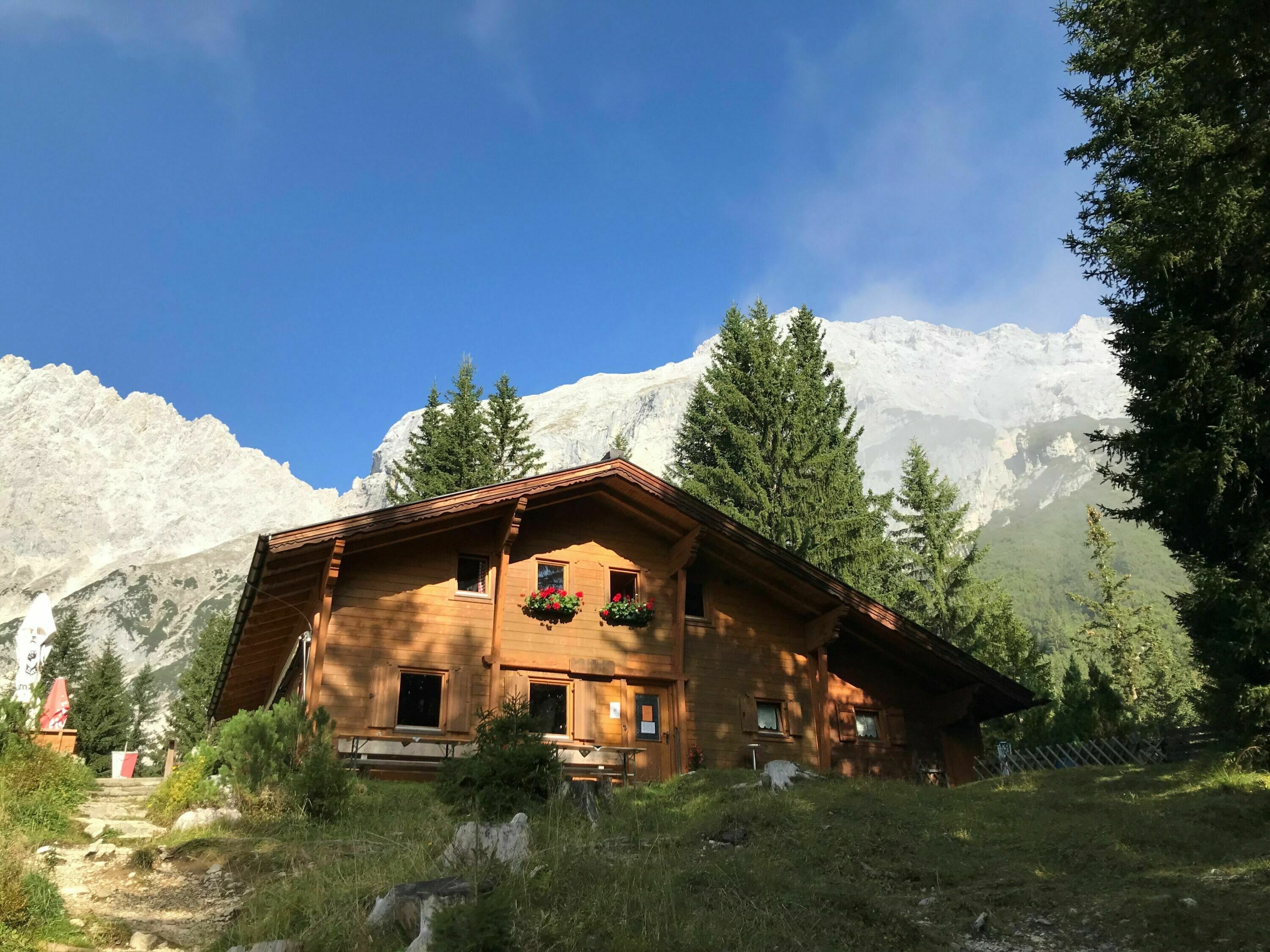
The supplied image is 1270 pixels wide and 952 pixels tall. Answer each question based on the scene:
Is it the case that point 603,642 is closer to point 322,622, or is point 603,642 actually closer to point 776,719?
point 776,719

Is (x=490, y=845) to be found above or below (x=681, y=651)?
below

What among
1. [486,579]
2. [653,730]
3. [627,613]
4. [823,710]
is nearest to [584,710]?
[653,730]

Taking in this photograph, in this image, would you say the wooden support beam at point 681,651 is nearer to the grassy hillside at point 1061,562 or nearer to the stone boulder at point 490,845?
the stone boulder at point 490,845

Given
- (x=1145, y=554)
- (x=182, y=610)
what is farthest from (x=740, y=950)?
(x=182, y=610)

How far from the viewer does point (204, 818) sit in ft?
40.4

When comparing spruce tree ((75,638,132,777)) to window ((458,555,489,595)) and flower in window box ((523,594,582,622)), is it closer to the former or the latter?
window ((458,555,489,595))

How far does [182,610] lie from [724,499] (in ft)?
474

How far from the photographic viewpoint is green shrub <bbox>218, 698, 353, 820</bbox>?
40.1ft

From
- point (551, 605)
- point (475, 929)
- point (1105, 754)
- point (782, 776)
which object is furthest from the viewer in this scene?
point (551, 605)

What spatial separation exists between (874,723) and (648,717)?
5.65 meters

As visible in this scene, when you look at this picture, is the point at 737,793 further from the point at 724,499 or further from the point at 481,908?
the point at 724,499

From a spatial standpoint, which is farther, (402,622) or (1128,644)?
(1128,644)

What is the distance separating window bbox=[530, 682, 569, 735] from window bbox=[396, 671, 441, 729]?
6.07 ft

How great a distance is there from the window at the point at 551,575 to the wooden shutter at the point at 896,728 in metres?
8.10
